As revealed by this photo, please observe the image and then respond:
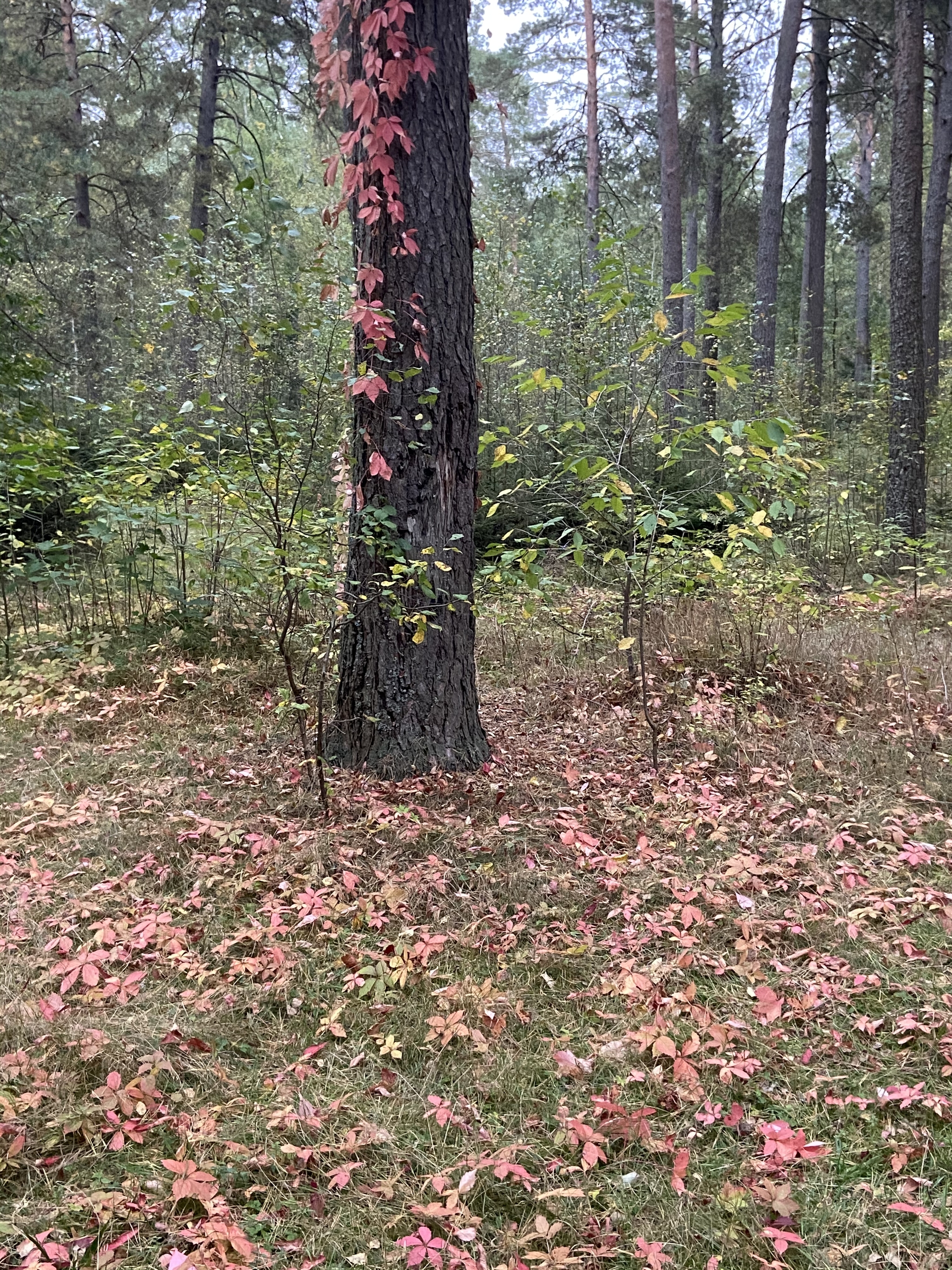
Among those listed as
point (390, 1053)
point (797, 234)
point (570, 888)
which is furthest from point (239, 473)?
point (797, 234)

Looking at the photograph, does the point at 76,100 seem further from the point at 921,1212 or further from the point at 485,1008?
the point at 921,1212

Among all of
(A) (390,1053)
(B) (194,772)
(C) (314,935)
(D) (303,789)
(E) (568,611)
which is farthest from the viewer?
(E) (568,611)

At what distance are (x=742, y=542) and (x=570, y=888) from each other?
5.86ft

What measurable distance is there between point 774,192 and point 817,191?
2788mm

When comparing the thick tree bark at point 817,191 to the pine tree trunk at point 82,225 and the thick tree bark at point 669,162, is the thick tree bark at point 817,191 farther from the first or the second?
the pine tree trunk at point 82,225

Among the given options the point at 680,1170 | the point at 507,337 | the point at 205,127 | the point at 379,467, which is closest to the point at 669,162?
the point at 507,337

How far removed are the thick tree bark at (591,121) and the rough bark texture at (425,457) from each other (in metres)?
12.3

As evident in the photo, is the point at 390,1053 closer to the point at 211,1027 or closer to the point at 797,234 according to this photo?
the point at 211,1027

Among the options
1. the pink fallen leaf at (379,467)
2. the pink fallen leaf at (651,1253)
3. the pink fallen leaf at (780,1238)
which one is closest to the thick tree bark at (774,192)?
the pink fallen leaf at (379,467)

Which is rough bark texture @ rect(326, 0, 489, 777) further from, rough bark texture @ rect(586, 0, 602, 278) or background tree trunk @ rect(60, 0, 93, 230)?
rough bark texture @ rect(586, 0, 602, 278)

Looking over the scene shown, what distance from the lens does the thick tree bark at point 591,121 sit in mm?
15008

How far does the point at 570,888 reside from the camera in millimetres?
2971

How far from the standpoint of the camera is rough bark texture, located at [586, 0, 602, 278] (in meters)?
15.0

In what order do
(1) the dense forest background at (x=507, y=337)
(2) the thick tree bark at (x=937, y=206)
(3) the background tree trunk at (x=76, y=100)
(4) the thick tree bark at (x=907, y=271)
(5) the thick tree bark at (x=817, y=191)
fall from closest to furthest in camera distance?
(1) the dense forest background at (x=507, y=337) < (4) the thick tree bark at (x=907, y=271) < (3) the background tree trunk at (x=76, y=100) < (2) the thick tree bark at (x=937, y=206) < (5) the thick tree bark at (x=817, y=191)
